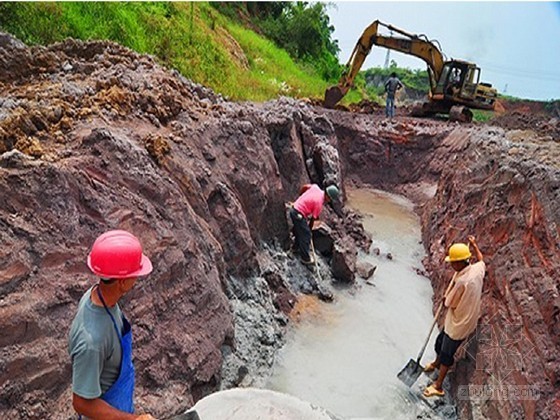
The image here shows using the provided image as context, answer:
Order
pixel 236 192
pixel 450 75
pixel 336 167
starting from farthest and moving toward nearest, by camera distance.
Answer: pixel 450 75 < pixel 336 167 < pixel 236 192

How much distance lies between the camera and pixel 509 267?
4.73m

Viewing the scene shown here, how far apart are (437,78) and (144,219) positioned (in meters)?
14.9

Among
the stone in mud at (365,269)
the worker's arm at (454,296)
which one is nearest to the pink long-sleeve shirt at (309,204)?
the stone in mud at (365,269)

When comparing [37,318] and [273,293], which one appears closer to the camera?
[37,318]

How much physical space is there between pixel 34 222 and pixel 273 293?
3.49 metres

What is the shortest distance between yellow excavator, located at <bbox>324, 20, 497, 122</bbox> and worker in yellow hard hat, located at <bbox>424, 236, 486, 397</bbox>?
11849 mm

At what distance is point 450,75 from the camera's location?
15906 millimetres

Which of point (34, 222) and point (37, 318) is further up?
point (34, 222)

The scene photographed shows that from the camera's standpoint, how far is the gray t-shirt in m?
2.03

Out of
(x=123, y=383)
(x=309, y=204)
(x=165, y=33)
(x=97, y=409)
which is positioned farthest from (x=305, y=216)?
(x=165, y=33)

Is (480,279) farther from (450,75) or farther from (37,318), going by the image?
(450,75)

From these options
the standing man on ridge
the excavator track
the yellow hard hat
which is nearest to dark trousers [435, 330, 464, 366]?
the yellow hard hat

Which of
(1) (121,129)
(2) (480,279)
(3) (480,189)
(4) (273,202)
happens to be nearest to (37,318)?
(1) (121,129)

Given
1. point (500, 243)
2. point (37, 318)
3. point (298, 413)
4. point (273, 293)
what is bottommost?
point (273, 293)
